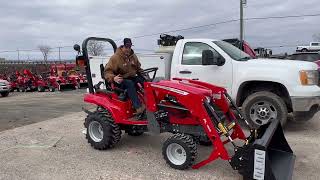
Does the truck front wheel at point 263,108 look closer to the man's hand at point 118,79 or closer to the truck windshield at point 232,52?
the truck windshield at point 232,52

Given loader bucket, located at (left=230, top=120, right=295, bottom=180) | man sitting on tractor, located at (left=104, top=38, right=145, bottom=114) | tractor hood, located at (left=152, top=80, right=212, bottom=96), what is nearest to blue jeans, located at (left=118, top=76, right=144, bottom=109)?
man sitting on tractor, located at (left=104, top=38, right=145, bottom=114)

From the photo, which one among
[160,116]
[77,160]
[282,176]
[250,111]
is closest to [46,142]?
[77,160]

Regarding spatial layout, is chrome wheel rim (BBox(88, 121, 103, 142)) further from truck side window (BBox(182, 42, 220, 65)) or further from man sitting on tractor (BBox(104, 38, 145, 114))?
truck side window (BBox(182, 42, 220, 65))

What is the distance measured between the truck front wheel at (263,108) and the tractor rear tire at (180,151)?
93.5 inches

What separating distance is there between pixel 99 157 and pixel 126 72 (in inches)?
58.3

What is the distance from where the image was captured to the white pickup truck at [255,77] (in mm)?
7359

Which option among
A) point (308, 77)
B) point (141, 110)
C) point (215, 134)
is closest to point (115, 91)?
point (141, 110)

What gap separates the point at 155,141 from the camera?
730cm

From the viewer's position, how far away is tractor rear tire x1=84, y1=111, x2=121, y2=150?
6.52 m

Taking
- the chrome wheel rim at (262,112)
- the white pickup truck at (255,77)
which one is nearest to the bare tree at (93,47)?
the white pickup truck at (255,77)

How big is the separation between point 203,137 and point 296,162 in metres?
1.48

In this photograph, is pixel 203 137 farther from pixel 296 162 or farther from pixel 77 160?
pixel 77 160

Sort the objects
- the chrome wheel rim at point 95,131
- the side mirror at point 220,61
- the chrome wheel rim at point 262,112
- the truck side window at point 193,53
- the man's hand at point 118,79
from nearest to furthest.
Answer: the man's hand at point 118,79
the chrome wheel rim at point 95,131
the chrome wheel rim at point 262,112
the side mirror at point 220,61
the truck side window at point 193,53

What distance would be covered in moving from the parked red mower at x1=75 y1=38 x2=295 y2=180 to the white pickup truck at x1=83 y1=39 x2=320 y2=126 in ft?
4.65
